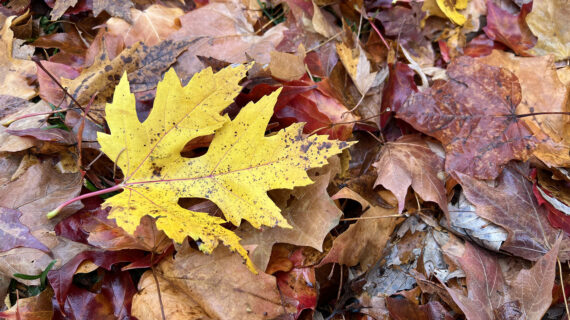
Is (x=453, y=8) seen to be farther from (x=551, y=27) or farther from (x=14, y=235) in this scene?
(x=14, y=235)

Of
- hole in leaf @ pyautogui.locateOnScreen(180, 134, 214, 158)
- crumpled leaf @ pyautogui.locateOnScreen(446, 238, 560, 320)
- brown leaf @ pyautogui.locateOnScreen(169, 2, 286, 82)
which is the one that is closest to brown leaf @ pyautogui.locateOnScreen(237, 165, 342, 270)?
hole in leaf @ pyautogui.locateOnScreen(180, 134, 214, 158)


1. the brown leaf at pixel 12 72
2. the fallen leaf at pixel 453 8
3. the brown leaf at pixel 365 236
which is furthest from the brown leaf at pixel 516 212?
the brown leaf at pixel 12 72

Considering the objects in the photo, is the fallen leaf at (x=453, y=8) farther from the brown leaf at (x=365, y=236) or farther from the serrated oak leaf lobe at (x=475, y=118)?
the brown leaf at (x=365, y=236)

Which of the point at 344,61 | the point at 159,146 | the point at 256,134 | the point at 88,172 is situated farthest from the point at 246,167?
the point at 344,61

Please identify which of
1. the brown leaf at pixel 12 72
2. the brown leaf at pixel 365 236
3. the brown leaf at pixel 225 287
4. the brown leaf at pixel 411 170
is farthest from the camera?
the brown leaf at pixel 12 72

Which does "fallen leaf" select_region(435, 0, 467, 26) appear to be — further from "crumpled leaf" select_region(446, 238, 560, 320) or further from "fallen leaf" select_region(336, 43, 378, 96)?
"crumpled leaf" select_region(446, 238, 560, 320)

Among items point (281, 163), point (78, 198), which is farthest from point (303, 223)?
point (78, 198)
